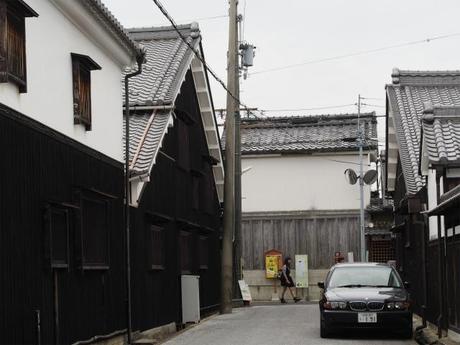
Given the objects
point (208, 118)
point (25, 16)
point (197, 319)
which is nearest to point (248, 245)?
point (208, 118)

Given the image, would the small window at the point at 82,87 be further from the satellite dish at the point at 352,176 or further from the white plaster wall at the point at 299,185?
the white plaster wall at the point at 299,185

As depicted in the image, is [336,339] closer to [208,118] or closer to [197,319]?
[197,319]

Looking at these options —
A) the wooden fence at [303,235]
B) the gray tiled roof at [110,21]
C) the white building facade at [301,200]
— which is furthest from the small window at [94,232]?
the wooden fence at [303,235]

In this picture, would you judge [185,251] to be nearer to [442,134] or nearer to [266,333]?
[266,333]

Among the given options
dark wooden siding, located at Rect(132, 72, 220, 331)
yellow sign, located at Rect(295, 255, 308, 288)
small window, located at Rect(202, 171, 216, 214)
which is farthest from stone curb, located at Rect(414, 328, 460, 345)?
yellow sign, located at Rect(295, 255, 308, 288)

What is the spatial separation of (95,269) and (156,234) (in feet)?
18.0

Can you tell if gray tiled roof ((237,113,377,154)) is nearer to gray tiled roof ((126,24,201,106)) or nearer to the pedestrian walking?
the pedestrian walking

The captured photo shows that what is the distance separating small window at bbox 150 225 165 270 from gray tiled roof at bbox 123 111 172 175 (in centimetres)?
203

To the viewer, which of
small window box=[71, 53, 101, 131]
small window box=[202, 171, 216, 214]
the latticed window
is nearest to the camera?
the latticed window

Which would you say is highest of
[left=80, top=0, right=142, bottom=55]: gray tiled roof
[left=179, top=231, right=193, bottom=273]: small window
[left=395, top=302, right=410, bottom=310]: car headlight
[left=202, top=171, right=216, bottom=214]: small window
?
[left=80, top=0, right=142, bottom=55]: gray tiled roof

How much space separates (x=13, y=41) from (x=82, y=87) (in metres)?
3.31

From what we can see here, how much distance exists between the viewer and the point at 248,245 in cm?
3831

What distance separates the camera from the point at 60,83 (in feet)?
42.2

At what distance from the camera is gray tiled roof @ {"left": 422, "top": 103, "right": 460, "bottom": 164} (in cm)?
1631
